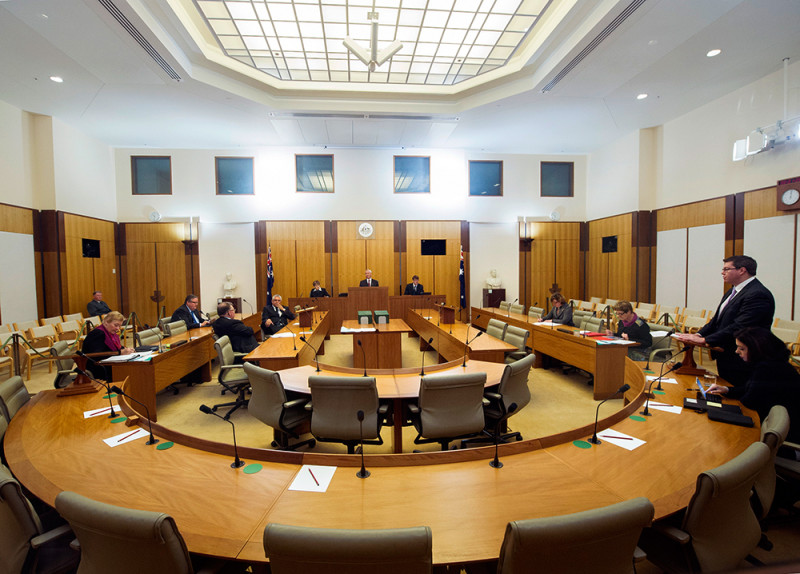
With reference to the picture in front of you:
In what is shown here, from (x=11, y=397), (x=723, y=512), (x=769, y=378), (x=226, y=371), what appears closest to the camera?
(x=723, y=512)

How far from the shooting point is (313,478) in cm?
171

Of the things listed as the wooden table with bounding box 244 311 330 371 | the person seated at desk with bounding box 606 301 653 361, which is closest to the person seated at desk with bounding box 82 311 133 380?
the wooden table with bounding box 244 311 330 371

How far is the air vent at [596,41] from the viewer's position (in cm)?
473

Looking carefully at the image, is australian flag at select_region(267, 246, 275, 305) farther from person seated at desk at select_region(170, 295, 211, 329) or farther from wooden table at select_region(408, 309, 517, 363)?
wooden table at select_region(408, 309, 517, 363)

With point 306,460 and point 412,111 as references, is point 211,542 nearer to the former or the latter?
point 306,460

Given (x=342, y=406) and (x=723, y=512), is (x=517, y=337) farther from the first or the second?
(x=723, y=512)

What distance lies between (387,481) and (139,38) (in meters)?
6.89

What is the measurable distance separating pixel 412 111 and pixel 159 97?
16.7ft

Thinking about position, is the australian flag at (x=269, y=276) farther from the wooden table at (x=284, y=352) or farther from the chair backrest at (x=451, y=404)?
the chair backrest at (x=451, y=404)

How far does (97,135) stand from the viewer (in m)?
8.97

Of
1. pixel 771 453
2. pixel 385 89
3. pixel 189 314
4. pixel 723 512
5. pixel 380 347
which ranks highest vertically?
pixel 385 89

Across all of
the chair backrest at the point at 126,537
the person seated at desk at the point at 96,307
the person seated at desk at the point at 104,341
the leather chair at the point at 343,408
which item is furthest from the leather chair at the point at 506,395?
the person seated at desk at the point at 96,307

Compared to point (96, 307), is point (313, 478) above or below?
below

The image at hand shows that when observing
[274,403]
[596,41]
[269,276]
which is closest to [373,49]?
[596,41]
